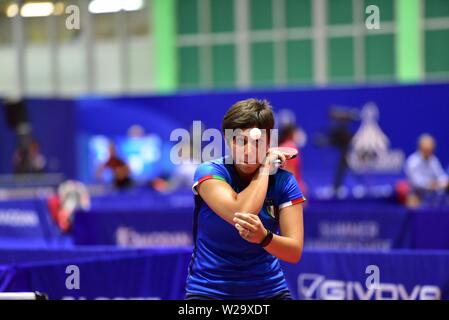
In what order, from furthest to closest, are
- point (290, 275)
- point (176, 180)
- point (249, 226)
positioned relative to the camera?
point (176, 180) → point (290, 275) → point (249, 226)

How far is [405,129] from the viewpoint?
58.5 feet

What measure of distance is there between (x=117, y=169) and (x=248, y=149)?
16.1m

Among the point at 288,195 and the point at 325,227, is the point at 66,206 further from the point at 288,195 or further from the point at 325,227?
the point at 288,195

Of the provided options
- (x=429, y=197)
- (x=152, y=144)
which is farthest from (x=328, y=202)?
(x=152, y=144)

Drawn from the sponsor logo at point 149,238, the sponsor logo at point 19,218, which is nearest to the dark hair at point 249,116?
the sponsor logo at point 149,238

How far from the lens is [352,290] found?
696cm

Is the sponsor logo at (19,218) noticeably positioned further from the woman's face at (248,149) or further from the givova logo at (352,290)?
the woman's face at (248,149)

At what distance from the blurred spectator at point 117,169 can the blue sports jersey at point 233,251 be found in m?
15.3

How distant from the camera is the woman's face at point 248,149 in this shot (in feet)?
12.2

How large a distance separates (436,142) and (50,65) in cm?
1448

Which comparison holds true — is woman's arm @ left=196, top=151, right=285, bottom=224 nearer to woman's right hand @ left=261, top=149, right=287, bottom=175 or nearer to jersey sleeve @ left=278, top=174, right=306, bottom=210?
woman's right hand @ left=261, top=149, right=287, bottom=175

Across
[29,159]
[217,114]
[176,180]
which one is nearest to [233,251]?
[217,114]
